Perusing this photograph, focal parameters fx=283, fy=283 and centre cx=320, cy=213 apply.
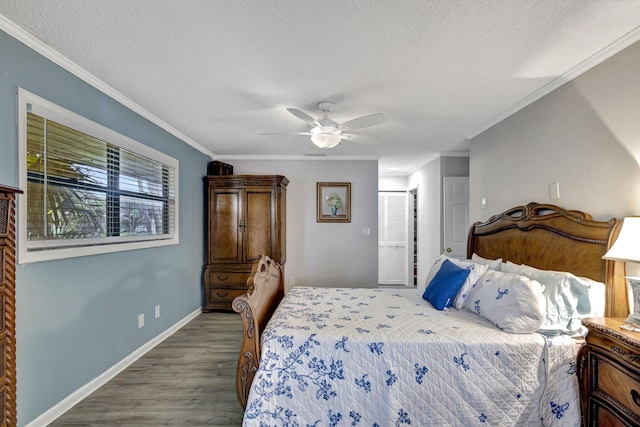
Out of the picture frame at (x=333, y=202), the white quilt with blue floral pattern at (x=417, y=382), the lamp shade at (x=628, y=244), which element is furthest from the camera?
the picture frame at (x=333, y=202)

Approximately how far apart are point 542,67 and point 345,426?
271 cm

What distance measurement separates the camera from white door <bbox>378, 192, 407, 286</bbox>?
20.2 feet

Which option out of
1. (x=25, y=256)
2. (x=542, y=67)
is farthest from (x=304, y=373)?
(x=542, y=67)

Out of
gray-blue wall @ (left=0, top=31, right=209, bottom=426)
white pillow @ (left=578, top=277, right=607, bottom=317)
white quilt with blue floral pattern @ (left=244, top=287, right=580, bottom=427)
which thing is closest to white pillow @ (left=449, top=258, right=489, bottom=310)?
white quilt with blue floral pattern @ (left=244, top=287, right=580, bottom=427)

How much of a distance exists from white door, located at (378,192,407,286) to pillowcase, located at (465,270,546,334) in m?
4.07

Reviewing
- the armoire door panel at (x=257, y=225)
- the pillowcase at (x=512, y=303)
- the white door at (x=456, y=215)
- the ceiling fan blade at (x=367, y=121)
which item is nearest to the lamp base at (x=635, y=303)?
the pillowcase at (x=512, y=303)

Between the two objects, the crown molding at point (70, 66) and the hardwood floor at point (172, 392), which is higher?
Answer: the crown molding at point (70, 66)

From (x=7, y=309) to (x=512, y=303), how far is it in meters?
2.77

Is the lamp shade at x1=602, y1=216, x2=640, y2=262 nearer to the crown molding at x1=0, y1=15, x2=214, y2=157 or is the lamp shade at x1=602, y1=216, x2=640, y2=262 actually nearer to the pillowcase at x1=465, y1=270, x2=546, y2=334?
the pillowcase at x1=465, y1=270, x2=546, y2=334

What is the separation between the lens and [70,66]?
6.56 ft

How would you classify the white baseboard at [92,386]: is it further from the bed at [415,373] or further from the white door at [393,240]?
the white door at [393,240]

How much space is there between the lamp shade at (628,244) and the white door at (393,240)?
15.3ft

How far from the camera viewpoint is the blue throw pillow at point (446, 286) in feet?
7.38

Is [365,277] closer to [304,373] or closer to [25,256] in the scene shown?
[304,373]
